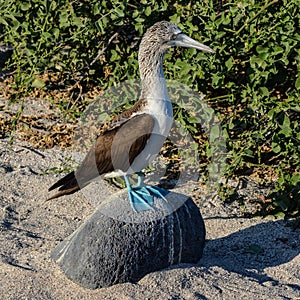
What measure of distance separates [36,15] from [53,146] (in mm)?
1345

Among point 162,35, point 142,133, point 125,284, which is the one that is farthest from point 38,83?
point 125,284

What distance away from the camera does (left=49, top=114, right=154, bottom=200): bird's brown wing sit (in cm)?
498

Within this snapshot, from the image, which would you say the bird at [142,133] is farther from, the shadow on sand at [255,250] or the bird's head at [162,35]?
the shadow on sand at [255,250]

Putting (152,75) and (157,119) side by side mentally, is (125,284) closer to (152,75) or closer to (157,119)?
(157,119)

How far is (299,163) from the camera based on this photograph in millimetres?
6215

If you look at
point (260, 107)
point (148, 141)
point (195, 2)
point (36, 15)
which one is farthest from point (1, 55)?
point (148, 141)

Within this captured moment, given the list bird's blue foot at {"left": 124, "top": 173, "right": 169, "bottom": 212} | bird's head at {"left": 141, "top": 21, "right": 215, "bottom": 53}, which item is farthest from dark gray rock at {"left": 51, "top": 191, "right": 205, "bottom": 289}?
bird's head at {"left": 141, "top": 21, "right": 215, "bottom": 53}

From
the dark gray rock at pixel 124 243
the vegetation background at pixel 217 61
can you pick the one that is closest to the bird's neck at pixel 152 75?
the dark gray rock at pixel 124 243

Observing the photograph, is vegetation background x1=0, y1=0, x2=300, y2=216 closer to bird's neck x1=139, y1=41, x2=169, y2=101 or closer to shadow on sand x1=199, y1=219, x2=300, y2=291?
shadow on sand x1=199, y1=219, x2=300, y2=291

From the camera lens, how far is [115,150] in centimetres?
512

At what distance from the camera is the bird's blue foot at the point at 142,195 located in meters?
5.16

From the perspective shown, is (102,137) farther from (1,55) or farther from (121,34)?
(1,55)

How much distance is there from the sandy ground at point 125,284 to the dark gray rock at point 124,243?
8 centimetres

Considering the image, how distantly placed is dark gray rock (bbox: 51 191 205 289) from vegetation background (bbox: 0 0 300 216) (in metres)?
1.25
